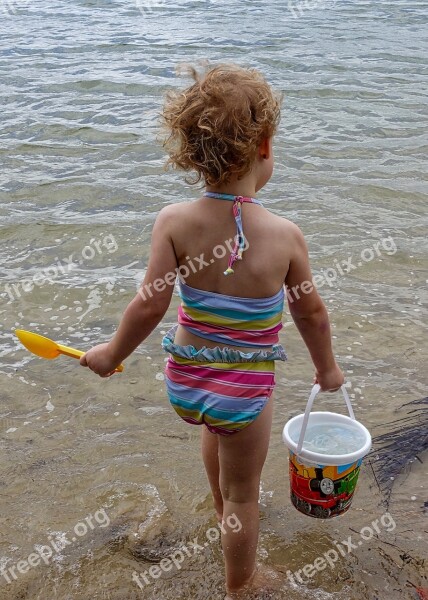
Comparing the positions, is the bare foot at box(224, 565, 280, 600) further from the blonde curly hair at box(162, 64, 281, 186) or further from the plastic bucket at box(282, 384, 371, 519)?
the blonde curly hair at box(162, 64, 281, 186)

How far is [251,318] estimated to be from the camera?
2.29 m

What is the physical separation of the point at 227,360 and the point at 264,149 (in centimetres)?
64

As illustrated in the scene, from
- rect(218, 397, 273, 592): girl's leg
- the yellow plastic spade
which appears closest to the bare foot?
rect(218, 397, 273, 592): girl's leg

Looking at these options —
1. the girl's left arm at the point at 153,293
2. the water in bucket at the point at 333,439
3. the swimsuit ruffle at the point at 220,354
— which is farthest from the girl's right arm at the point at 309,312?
the girl's left arm at the point at 153,293

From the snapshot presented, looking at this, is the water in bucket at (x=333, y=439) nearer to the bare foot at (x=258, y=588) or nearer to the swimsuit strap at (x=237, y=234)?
the bare foot at (x=258, y=588)

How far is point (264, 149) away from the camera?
224 cm

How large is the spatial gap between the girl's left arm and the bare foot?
0.89 meters

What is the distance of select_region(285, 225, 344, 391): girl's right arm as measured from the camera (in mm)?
2291

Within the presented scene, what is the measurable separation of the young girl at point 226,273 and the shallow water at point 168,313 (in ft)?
2.14

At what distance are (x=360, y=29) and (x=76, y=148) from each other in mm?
7047

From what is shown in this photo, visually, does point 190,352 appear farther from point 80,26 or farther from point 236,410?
point 80,26

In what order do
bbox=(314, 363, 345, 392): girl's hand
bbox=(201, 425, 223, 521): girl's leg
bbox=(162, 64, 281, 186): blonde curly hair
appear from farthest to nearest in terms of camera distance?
bbox=(201, 425, 223, 521): girl's leg < bbox=(314, 363, 345, 392): girl's hand < bbox=(162, 64, 281, 186): blonde curly hair

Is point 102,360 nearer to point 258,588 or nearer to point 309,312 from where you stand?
point 309,312

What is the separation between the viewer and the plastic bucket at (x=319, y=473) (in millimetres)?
2461
